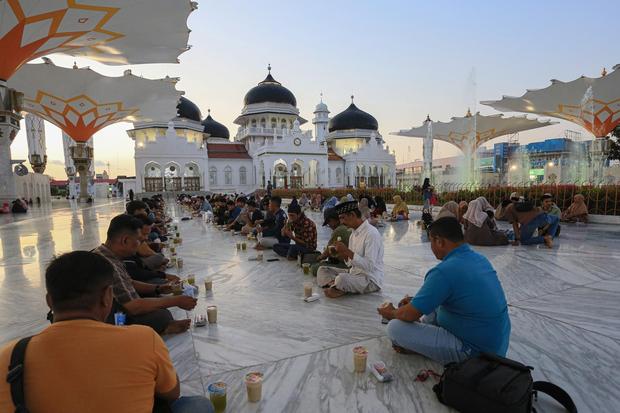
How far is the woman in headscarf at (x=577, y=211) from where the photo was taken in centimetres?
1090

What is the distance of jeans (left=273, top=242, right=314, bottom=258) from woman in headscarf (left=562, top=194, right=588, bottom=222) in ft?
31.0

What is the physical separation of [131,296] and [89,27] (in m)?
16.5

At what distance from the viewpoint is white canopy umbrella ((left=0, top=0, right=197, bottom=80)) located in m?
13.0

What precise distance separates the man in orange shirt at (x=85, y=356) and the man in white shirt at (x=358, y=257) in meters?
2.98

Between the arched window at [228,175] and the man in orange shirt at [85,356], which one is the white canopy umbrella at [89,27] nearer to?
the man in orange shirt at [85,356]

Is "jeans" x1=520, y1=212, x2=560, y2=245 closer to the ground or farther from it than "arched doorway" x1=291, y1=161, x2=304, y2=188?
closer to the ground

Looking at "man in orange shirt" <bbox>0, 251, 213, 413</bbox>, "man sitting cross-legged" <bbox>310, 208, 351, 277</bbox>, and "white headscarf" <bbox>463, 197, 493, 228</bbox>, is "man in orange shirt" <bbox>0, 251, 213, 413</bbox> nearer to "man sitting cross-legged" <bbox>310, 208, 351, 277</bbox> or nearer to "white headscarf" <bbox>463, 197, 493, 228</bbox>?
"man sitting cross-legged" <bbox>310, 208, 351, 277</bbox>

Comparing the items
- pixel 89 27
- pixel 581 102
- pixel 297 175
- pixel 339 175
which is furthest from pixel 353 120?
pixel 89 27

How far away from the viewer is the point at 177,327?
3.47 meters

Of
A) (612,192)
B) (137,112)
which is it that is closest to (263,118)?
(137,112)

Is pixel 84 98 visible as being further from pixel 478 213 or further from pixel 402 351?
pixel 402 351

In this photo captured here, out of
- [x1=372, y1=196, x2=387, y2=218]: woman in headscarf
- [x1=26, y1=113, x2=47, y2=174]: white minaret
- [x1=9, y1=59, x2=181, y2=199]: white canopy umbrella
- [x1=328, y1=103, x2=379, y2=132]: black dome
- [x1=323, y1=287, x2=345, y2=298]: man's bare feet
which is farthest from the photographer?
[x1=328, y1=103, x2=379, y2=132]: black dome

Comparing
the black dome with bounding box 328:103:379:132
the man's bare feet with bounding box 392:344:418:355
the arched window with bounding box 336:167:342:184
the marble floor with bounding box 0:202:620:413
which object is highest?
the black dome with bounding box 328:103:379:132

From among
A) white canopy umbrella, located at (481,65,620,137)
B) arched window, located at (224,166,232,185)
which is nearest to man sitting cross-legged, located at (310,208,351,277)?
white canopy umbrella, located at (481,65,620,137)
